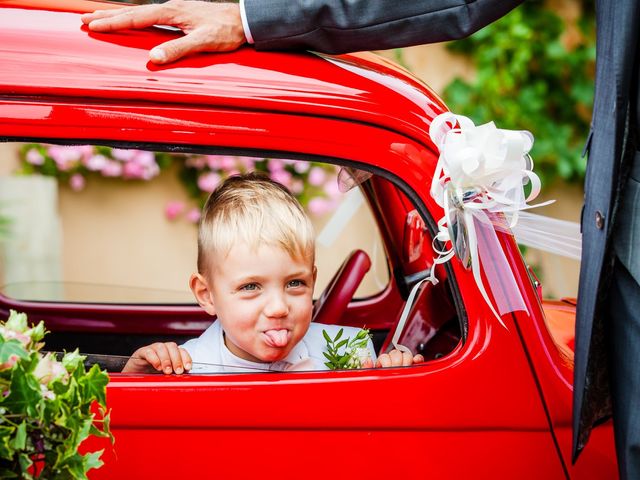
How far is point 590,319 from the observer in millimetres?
1669

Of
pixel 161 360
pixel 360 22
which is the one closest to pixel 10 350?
pixel 161 360

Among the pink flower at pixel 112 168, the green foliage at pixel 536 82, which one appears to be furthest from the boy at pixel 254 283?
the green foliage at pixel 536 82

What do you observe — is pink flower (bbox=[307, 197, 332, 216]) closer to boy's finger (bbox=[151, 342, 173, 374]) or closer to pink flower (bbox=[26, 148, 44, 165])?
pink flower (bbox=[26, 148, 44, 165])

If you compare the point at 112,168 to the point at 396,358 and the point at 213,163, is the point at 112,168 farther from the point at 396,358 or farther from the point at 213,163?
the point at 396,358

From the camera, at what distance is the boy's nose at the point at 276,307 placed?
5.88 feet

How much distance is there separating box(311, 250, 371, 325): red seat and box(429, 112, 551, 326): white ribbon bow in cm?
79

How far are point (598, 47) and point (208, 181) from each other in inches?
152

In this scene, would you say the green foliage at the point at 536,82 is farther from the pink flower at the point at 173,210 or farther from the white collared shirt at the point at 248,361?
the white collared shirt at the point at 248,361

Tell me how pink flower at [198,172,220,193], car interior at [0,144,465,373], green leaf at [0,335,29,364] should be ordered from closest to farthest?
green leaf at [0,335,29,364]
car interior at [0,144,465,373]
pink flower at [198,172,220,193]

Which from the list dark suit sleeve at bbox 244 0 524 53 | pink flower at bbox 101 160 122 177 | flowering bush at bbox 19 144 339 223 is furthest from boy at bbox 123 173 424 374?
pink flower at bbox 101 160 122 177

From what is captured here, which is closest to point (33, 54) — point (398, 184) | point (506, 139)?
→ point (398, 184)

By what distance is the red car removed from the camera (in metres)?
1.56

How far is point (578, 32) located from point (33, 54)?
192 inches

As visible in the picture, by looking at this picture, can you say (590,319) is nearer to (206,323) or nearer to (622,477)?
(622,477)
